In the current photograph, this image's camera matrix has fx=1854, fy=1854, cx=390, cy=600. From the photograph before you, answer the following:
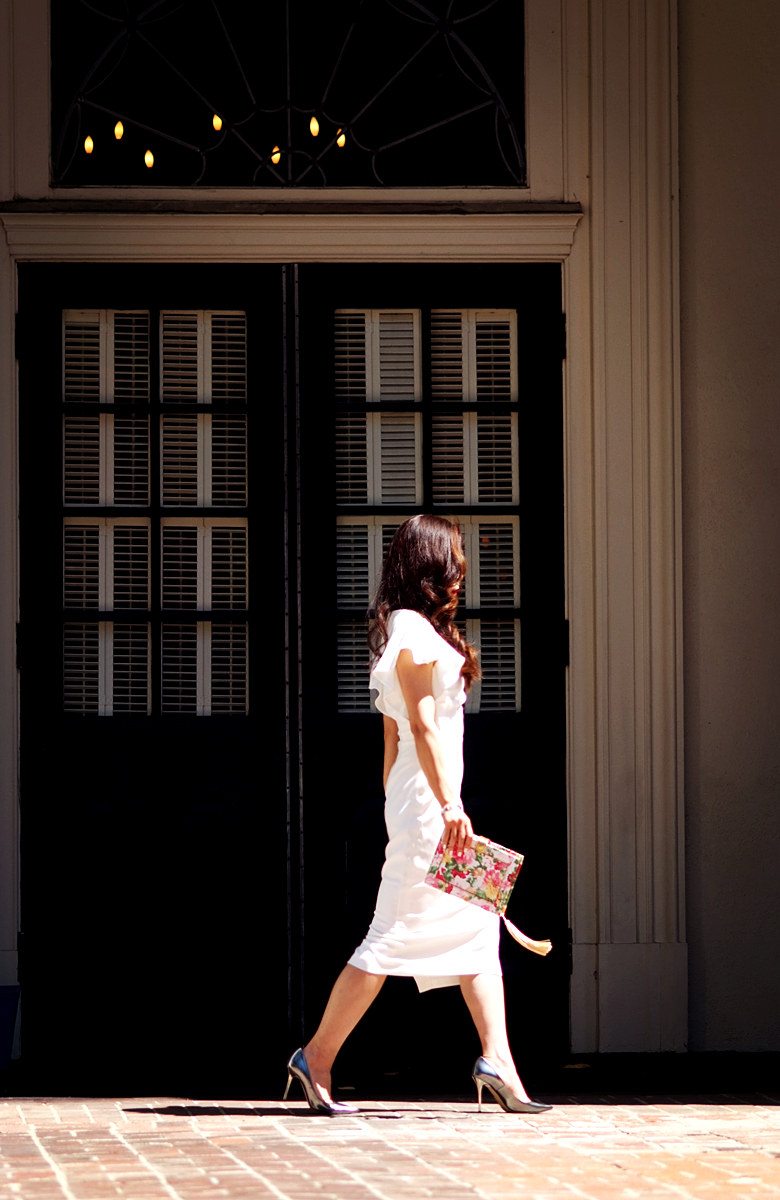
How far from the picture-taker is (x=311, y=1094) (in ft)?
18.5

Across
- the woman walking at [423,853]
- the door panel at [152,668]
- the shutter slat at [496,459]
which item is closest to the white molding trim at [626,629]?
the shutter slat at [496,459]

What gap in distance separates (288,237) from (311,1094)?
3180 mm

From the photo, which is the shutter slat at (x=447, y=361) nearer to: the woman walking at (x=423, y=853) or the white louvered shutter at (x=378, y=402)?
the white louvered shutter at (x=378, y=402)

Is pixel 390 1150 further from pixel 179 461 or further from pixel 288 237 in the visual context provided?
pixel 288 237

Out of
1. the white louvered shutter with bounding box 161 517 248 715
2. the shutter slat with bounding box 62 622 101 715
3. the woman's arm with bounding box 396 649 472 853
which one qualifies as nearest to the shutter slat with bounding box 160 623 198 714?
the white louvered shutter with bounding box 161 517 248 715

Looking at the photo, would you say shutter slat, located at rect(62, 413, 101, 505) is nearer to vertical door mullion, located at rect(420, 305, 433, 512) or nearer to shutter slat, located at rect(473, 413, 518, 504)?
vertical door mullion, located at rect(420, 305, 433, 512)

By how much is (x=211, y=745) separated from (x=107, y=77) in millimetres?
2576

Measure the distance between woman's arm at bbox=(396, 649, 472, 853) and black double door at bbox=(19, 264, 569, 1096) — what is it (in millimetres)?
1423

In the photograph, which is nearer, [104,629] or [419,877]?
[419,877]

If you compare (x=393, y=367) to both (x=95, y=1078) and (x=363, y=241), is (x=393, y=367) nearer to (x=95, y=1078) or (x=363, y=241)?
(x=363, y=241)

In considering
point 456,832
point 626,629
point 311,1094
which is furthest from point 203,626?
point 311,1094

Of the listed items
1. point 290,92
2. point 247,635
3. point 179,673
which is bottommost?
point 179,673

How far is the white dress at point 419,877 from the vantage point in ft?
18.3

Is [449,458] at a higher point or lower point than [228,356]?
lower
